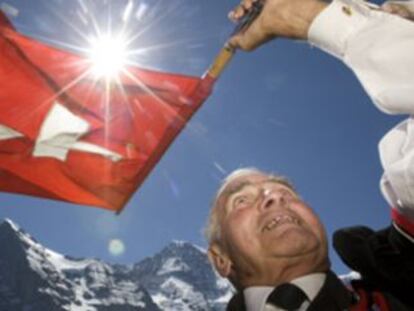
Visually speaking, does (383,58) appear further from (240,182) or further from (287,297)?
(240,182)

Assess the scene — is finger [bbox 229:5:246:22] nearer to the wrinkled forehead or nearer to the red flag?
the wrinkled forehead

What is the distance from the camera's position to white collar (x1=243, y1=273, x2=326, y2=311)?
323 centimetres

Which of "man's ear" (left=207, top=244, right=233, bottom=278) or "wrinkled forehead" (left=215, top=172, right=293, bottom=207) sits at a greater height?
"wrinkled forehead" (left=215, top=172, right=293, bottom=207)

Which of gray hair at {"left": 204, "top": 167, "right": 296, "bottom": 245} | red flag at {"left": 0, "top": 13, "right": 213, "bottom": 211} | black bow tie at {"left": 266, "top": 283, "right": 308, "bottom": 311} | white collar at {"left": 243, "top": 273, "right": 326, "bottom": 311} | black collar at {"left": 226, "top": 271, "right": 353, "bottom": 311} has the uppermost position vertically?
red flag at {"left": 0, "top": 13, "right": 213, "bottom": 211}

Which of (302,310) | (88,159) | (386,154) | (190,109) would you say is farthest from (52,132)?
(386,154)

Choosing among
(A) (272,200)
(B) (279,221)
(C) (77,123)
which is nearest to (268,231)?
(B) (279,221)

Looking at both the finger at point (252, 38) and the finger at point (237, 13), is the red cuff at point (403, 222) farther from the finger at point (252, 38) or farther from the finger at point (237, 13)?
the finger at point (237, 13)

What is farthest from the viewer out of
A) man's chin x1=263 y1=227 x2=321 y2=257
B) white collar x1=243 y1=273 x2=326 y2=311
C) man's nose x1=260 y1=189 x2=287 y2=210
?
man's nose x1=260 y1=189 x2=287 y2=210

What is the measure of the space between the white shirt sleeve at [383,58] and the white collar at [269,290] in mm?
1146

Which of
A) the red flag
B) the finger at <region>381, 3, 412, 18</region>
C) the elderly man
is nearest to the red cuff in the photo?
the elderly man

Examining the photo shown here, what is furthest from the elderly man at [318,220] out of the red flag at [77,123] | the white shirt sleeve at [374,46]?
the red flag at [77,123]

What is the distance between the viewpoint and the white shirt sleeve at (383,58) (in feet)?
5.81

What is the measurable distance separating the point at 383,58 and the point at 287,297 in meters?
1.68

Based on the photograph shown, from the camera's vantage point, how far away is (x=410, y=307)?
2.93m
